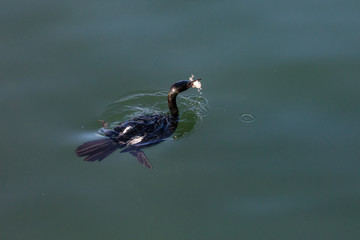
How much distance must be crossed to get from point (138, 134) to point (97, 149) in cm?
52

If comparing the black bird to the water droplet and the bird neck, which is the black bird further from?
the water droplet

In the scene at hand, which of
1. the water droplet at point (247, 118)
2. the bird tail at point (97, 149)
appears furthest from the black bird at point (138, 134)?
the water droplet at point (247, 118)

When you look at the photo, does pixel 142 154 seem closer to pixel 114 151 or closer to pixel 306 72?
pixel 114 151

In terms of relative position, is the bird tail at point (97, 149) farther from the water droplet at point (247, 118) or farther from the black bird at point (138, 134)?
the water droplet at point (247, 118)

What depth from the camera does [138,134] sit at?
5676mm

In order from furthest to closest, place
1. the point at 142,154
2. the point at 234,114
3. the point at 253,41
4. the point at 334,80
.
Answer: the point at 253,41, the point at 334,80, the point at 234,114, the point at 142,154

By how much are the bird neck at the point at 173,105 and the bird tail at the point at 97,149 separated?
0.88 meters

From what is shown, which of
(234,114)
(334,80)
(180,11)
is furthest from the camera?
(180,11)

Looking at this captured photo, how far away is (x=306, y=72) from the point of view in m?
6.46

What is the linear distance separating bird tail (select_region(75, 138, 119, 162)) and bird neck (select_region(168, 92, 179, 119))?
88 centimetres

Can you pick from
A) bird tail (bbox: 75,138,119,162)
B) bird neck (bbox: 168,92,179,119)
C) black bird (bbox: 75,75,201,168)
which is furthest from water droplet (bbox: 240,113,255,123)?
bird tail (bbox: 75,138,119,162)

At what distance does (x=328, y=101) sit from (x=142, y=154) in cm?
244

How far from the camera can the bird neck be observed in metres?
5.87

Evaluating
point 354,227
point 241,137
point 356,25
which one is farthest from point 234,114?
point 356,25
